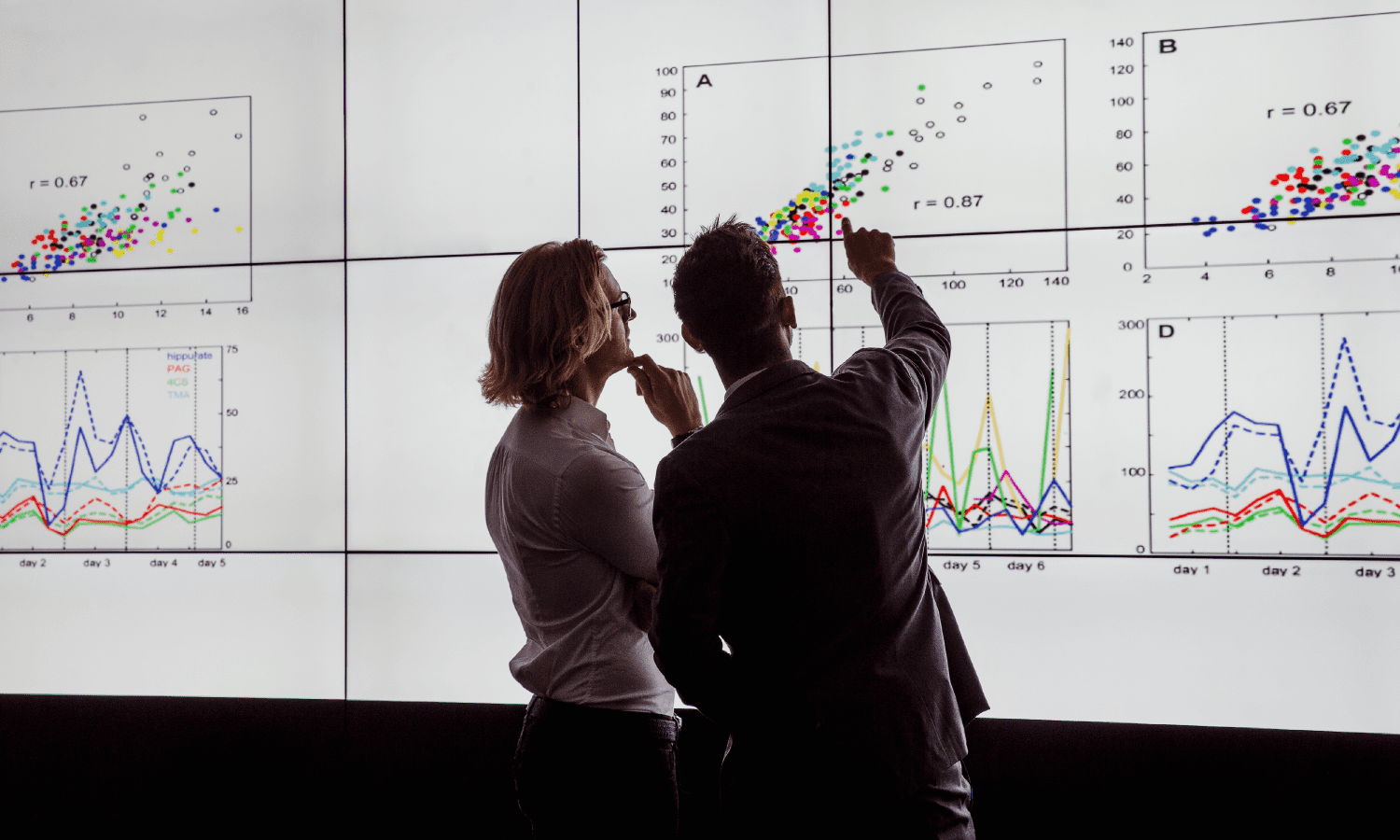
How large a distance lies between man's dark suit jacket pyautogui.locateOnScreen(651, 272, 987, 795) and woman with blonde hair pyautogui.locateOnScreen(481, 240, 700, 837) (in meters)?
0.17

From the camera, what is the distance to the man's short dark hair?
1152 mm

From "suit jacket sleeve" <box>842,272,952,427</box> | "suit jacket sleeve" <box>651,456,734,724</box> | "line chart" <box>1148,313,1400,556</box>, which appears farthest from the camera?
"line chart" <box>1148,313,1400,556</box>

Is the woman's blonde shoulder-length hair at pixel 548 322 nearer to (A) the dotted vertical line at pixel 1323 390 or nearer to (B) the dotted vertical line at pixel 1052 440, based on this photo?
(B) the dotted vertical line at pixel 1052 440

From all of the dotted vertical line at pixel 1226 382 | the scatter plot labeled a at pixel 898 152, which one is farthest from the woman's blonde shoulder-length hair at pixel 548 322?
the dotted vertical line at pixel 1226 382

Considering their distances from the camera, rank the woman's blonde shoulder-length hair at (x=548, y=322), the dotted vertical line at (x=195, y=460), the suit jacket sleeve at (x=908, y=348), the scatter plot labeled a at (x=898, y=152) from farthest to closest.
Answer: the dotted vertical line at (x=195, y=460), the scatter plot labeled a at (x=898, y=152), the woman's blonde shoulder-length hair at (x=548, y=322), the suit jacket sleeve at (x=908, y=348)

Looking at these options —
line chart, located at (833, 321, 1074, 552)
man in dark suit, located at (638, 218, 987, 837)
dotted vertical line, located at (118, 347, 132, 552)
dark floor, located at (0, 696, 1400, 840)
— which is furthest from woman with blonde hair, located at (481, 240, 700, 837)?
dotted vertical line, located at (118, 347, 132, 552)

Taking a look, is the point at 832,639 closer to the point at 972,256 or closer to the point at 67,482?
the point at 972,256

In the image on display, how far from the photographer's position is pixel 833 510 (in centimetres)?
108

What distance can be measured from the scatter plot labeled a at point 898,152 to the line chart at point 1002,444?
19cm

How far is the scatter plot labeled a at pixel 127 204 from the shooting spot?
2316 millimetres

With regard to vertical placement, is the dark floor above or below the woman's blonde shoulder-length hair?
below

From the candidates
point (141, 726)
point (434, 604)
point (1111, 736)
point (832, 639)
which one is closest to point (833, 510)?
point (832, 639)

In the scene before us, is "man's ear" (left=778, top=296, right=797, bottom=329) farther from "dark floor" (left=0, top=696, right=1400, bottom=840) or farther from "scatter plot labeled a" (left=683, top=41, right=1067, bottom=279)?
"dark floor" (left=0, top=696, right=1400, bottom=840)

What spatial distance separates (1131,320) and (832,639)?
1.30m
